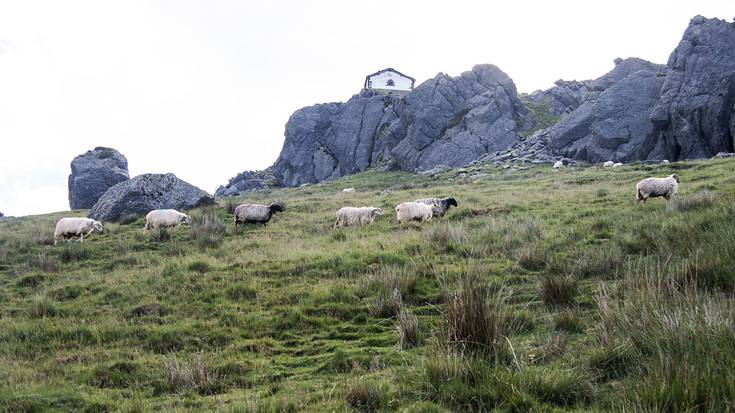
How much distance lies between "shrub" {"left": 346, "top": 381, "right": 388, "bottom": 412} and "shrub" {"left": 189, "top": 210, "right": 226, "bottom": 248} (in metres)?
11.0

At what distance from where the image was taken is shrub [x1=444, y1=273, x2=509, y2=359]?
17.3ft

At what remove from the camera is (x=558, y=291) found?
313 inches

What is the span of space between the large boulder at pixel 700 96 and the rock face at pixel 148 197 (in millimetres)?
39834

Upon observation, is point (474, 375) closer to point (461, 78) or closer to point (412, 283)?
point (412, 283)

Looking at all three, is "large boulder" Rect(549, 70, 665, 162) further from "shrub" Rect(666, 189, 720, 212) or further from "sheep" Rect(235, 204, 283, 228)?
"sheep" Rect(235, 204, 283, 228)

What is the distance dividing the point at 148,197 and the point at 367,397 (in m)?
22.9

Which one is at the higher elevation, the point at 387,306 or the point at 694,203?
the point at 694,203

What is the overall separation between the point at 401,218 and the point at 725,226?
10335 millimetres

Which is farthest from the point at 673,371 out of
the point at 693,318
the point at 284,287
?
the point at 284,287

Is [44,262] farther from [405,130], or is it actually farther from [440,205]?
[405,130]

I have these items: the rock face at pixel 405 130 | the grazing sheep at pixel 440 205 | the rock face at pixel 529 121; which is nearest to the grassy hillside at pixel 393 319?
the grazing sheep at pixel 440 205

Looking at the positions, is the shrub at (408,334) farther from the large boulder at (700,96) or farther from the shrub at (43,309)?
the large boulder at (700,96)

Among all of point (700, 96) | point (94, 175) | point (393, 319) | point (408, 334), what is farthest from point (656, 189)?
point (94, 175)

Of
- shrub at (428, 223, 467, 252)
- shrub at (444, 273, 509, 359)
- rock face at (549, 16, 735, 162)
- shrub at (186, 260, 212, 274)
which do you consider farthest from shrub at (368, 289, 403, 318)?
rock face at (549, 16, 735, 162)
